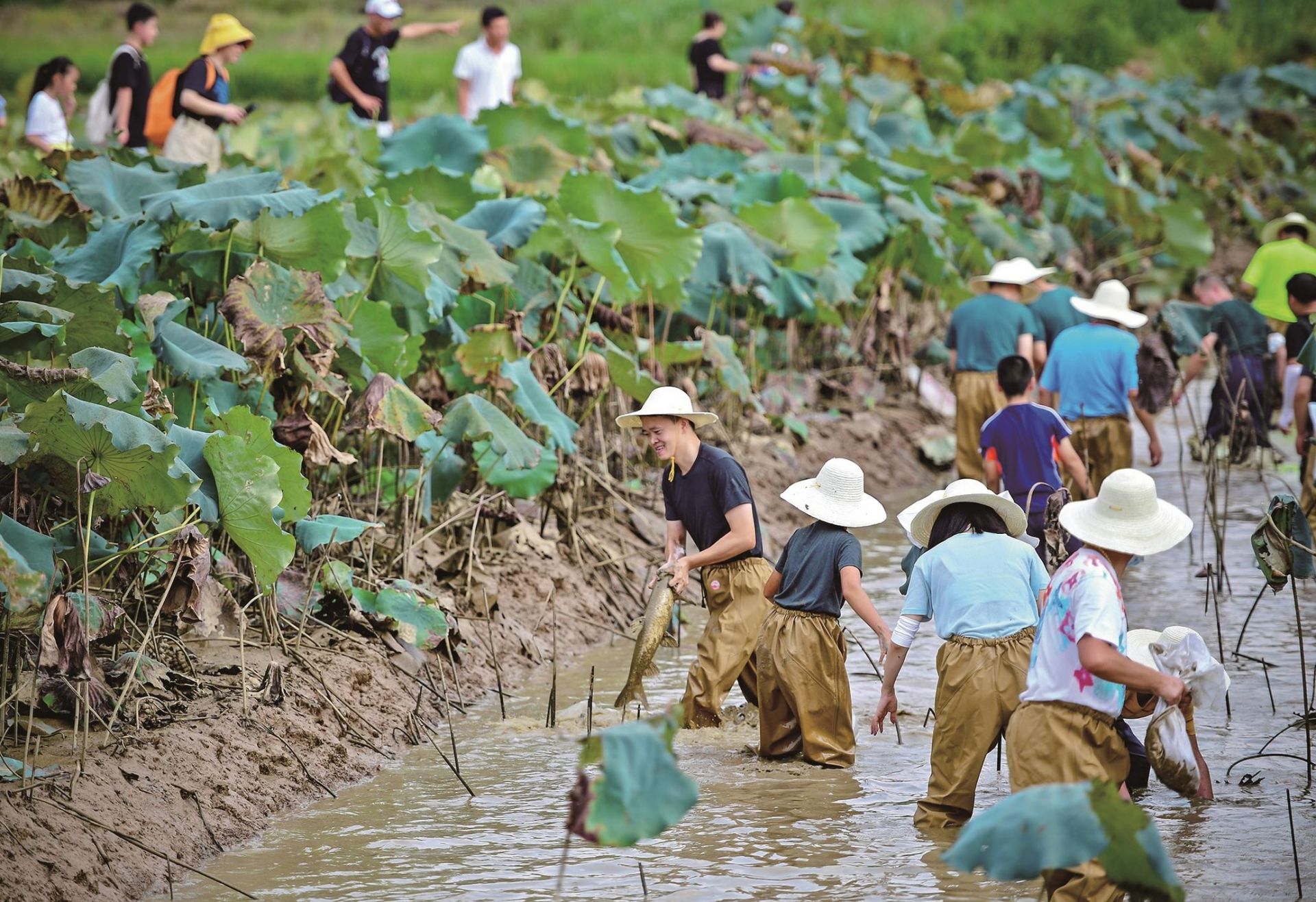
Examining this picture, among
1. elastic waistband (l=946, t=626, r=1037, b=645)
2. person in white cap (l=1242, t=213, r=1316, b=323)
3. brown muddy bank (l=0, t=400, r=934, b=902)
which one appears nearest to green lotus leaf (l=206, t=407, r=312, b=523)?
brown muddy bank (l=0, t=400, r=934, b=902)

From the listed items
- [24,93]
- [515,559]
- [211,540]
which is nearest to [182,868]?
[211,540]

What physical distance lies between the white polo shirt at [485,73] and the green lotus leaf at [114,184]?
18.9 feet

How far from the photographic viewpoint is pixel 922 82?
61.9 ft

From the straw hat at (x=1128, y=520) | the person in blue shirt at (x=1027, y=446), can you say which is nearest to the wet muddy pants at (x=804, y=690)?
the straw hat at (x=1128, y=520)

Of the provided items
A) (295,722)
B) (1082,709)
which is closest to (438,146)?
(295,722)

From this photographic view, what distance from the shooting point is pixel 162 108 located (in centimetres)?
1068

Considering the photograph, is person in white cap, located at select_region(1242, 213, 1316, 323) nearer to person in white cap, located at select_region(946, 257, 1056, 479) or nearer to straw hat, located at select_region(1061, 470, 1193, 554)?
person in white cap, located at select_region(946, 257, 1056, 479)

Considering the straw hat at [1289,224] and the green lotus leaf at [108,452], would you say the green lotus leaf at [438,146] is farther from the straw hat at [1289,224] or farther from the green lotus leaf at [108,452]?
the straw hat at [1289,224]

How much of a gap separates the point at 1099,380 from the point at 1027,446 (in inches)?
65.4

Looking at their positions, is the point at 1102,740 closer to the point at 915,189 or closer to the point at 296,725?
the point at 296,725

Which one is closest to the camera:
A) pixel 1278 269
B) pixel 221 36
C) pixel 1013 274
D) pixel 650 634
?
pixel 650 634

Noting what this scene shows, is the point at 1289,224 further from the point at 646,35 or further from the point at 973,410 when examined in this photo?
the point at 646,35

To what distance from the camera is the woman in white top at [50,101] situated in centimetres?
1176

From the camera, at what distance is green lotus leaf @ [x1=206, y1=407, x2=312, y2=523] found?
5.90 metres
